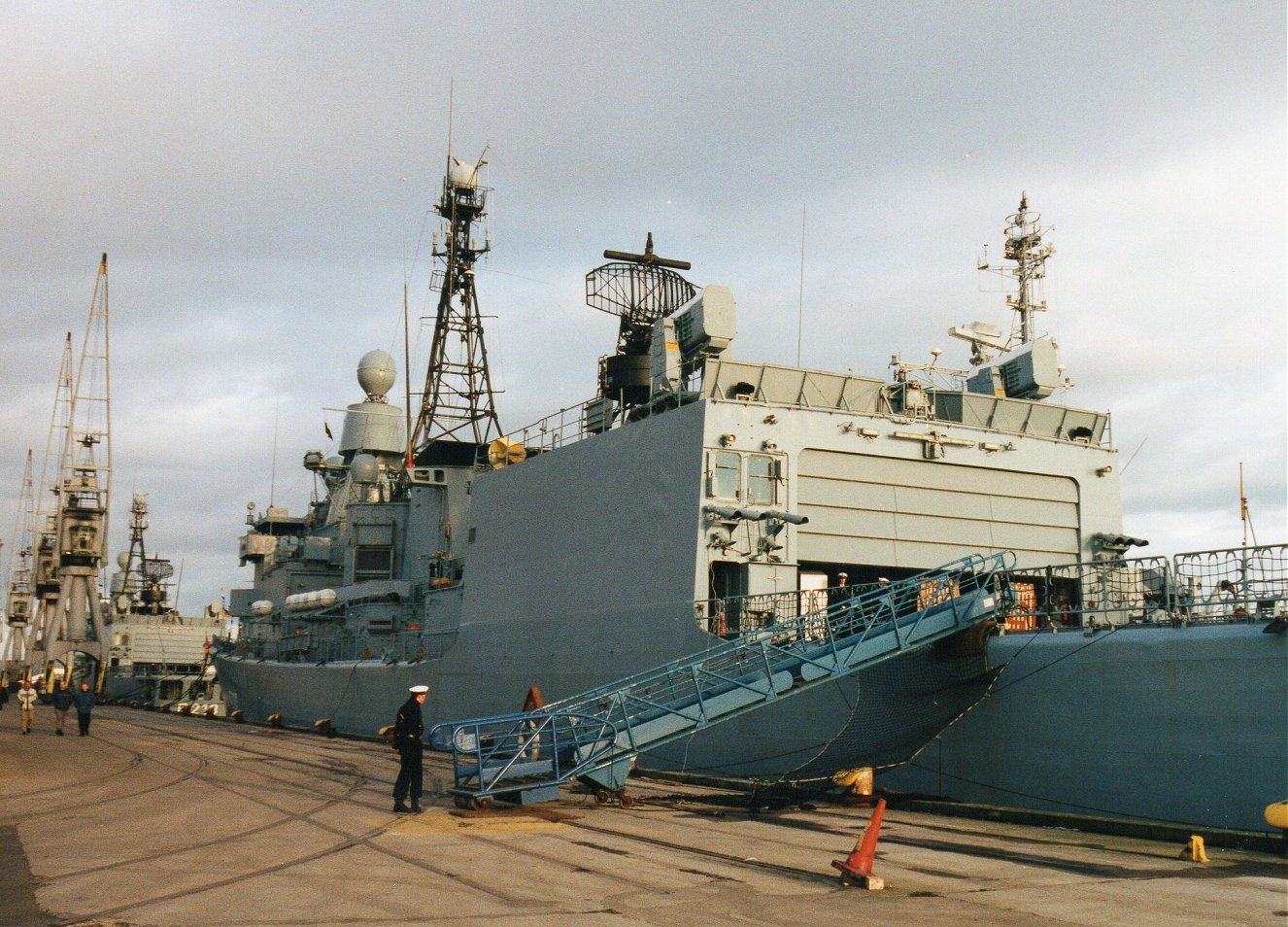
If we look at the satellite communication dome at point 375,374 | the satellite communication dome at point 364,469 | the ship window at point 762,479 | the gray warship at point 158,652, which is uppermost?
the satellite communication dome at point 375,374

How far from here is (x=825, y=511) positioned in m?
16.3

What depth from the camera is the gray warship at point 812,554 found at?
443 inches

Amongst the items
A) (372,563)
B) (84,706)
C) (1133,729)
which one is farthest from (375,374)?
(1133,729)

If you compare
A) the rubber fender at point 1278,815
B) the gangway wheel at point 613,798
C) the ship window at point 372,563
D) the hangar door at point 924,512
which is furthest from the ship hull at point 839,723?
the ship window at point 372,563

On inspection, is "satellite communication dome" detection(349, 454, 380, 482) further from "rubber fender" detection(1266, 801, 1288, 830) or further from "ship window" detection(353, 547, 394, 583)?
"rubber fender" detection(1266, 801, 1288, 830)

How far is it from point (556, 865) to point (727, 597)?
7.61 m

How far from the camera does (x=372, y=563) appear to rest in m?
30.5

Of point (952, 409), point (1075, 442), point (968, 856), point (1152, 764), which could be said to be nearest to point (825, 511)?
point (952, 409)

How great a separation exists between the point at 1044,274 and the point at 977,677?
13.9 m

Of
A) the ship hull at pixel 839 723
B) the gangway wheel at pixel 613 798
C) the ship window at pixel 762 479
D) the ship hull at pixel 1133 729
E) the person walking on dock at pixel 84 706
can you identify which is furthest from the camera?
the person walking on dock at pixel 84 706

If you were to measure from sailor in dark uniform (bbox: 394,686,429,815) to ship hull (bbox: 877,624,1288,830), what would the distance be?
20.0 feet

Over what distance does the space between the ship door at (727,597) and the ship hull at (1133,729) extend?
3.32 meters

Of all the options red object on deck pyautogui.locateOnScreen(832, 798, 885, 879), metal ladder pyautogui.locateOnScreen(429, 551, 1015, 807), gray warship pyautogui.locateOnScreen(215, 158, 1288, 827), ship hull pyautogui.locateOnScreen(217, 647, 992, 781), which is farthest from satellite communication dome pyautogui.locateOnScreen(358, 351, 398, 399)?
red object on deck pyautogui.locateOnScreen(832, 798, 885, 879)

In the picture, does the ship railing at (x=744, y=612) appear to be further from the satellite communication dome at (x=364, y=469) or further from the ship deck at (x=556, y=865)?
the satellite communication dome at (x=364, y=469)
